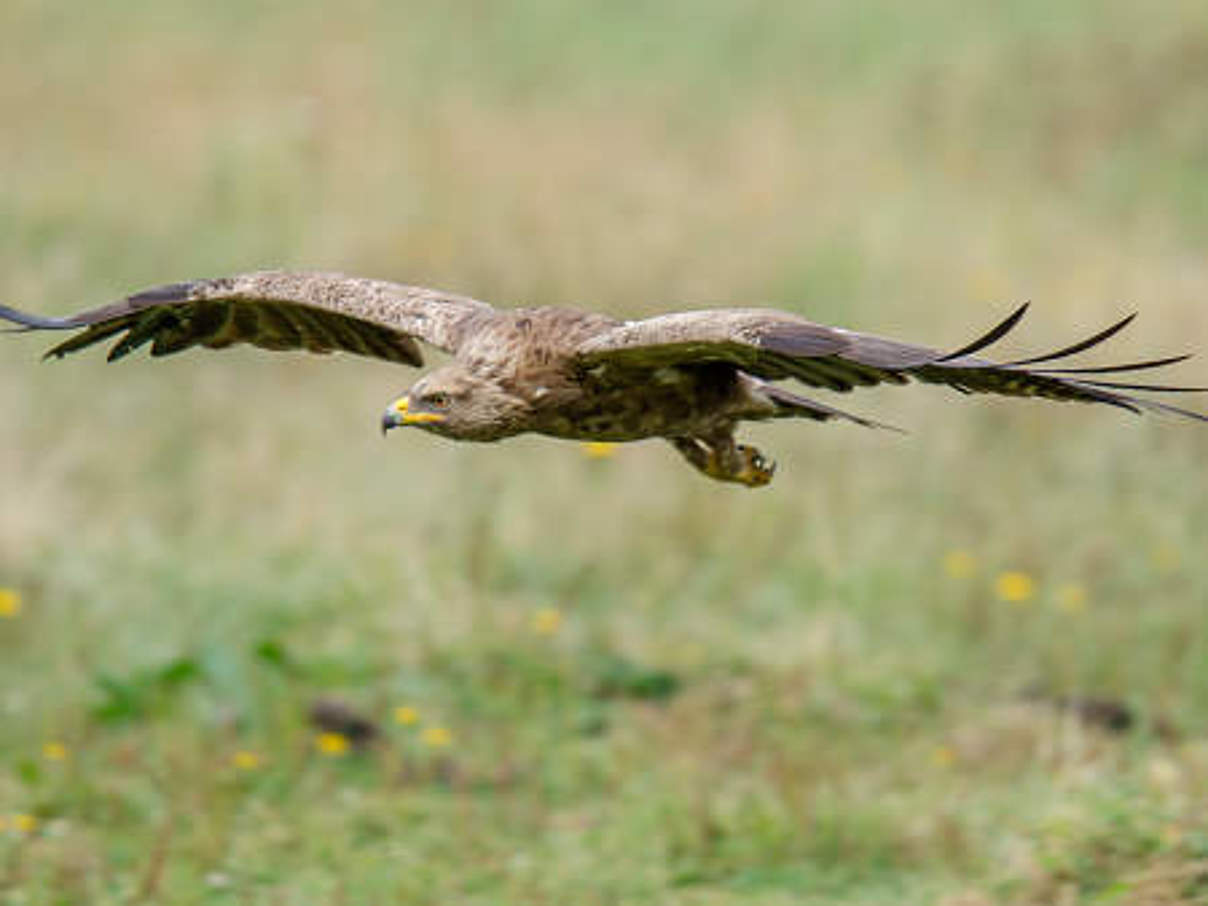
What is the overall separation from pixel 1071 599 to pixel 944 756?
140 centimetres

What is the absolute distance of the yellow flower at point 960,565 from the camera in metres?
8.65

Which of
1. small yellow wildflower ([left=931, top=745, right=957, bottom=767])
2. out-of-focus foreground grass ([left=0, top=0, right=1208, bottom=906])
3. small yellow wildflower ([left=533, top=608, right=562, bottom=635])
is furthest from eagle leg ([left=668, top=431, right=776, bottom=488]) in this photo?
small yellow wildflower ([left=533, top=608, right=562, bottom=635])

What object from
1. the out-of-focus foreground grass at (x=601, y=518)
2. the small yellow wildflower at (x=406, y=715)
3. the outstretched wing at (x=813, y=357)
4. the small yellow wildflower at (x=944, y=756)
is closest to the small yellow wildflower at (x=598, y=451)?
the out-of-focus foreground grass at (x=601, y=518)

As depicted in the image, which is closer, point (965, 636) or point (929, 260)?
point (965, 636)

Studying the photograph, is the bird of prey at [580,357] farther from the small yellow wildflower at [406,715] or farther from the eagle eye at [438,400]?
the small yellow wildflower at [406,715]

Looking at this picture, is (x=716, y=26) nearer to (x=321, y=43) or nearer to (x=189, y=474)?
(x=321, y=43)

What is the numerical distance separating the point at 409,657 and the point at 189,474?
2343 mm

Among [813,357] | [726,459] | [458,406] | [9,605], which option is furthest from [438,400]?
[9,605]

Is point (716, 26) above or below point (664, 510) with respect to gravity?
above

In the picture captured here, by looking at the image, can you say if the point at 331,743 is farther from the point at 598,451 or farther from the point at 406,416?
the point at 598,451

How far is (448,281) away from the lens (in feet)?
37.7

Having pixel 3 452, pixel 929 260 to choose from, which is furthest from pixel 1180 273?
pixel 3 452

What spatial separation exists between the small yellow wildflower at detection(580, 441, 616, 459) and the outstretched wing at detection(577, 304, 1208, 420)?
12.6ft

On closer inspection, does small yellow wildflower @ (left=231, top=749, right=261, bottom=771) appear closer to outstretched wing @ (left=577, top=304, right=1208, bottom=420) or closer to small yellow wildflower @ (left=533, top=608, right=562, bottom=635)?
small yellow wildflower @ (left=533, top=608, right=562, bottom=635)
